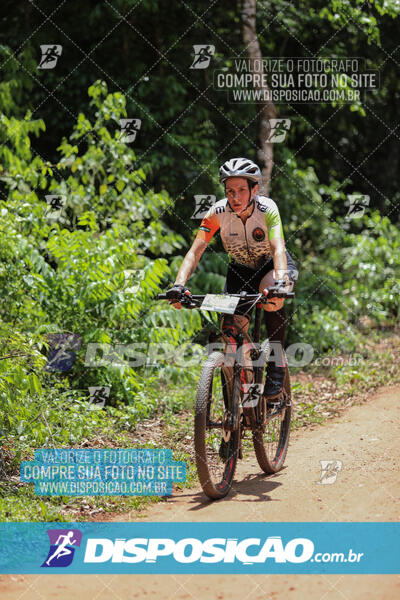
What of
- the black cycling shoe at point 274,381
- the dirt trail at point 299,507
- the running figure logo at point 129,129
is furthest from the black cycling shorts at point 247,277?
the running figure logo at point 129,129

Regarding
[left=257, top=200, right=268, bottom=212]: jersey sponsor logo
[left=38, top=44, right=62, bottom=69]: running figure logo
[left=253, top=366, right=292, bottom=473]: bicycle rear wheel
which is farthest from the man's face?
[left=38, top=44, right=62, bottom=69]: running figure logo

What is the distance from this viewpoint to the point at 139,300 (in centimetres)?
782

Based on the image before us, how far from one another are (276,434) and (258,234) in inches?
72.8

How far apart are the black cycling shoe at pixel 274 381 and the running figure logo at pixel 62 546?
1.81m

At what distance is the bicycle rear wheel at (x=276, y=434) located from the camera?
6.01 metres

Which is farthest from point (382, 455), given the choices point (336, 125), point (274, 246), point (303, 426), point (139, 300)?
point (336, 125)

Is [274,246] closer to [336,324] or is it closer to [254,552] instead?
[254,552]

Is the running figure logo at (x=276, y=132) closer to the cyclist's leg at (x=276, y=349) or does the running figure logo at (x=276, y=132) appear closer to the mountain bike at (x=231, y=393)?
the cyclist's leg at (x=276, y=349)

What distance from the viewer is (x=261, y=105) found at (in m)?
11.1

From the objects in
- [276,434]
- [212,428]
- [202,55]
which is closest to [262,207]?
[212,428]

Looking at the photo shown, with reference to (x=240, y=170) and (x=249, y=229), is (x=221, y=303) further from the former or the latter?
(x=240, y=170)

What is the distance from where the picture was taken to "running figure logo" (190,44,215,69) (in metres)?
11.0

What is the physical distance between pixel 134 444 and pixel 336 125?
8.88 meters

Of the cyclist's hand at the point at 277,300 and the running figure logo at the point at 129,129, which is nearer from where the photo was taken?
the cyclist's hand at the point at 277,300
